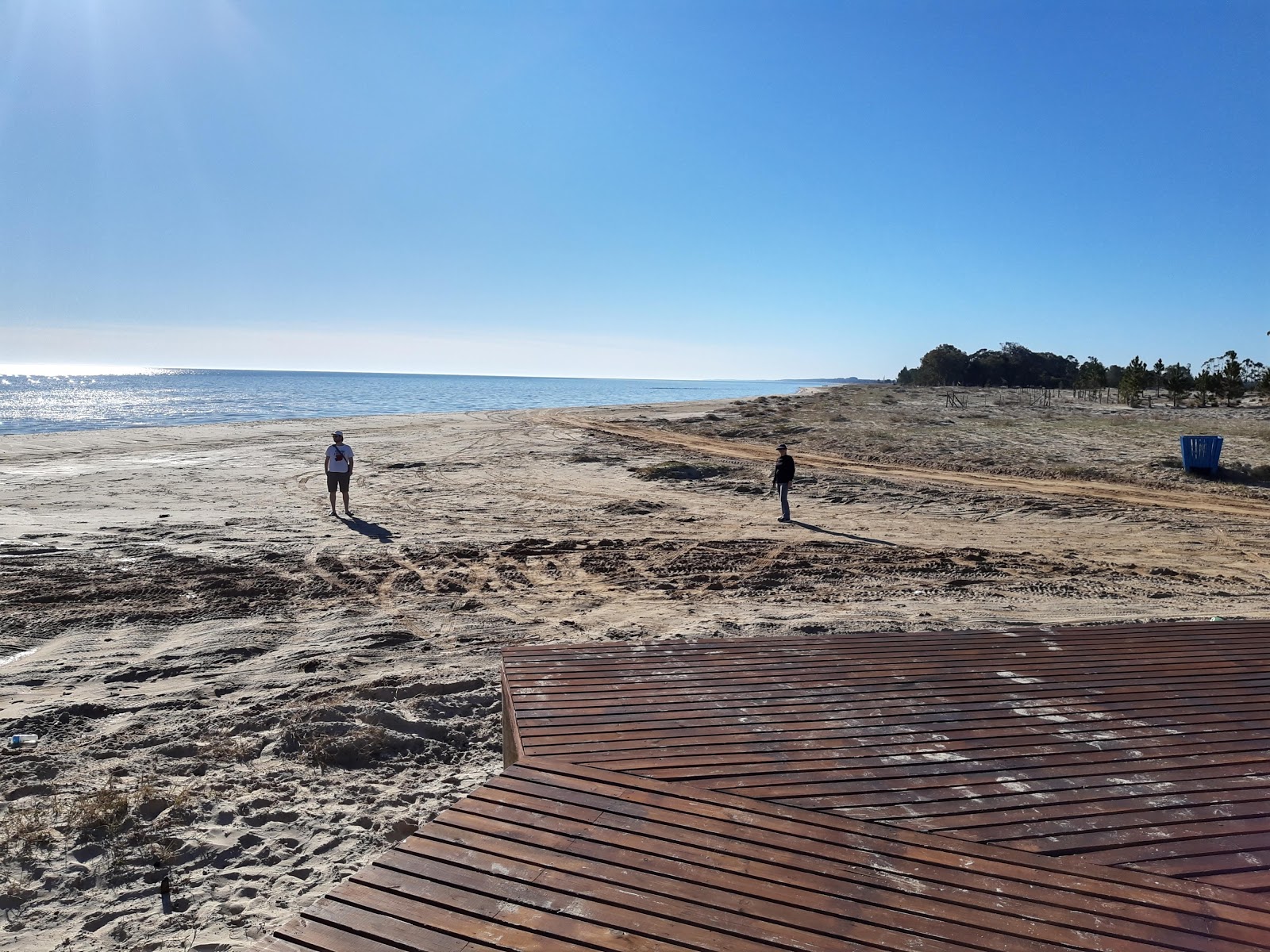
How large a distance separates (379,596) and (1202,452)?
56.5 ft

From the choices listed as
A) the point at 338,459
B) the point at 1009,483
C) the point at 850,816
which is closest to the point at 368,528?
the point at 338,459

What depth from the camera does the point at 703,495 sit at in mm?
16531

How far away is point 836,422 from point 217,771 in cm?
2786

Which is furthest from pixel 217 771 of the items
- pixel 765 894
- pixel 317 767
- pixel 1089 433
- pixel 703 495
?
pixel 1089 433

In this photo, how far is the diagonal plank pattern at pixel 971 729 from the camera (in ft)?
11.1

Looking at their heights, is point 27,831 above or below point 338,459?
below

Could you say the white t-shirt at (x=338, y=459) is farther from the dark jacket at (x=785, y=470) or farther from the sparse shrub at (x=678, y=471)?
the dark jacket at (x=785, y=470)

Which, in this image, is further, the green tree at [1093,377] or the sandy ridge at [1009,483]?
the green tree at [1093,377]

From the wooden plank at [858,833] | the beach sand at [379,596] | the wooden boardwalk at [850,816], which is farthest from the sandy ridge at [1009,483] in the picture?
the wooden plank at [858,833]

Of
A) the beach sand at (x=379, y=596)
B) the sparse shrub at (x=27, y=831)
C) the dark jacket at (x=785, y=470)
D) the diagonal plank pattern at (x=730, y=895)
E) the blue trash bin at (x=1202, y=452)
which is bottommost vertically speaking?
the sparse shrub at (x=27, y=831)

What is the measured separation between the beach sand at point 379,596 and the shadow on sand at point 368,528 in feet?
0.34

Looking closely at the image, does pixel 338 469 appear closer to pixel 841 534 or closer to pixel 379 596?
pixel 379 596

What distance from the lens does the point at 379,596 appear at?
9.41 meters

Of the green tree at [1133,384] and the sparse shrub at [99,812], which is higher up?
the green tree at [1133,384]
